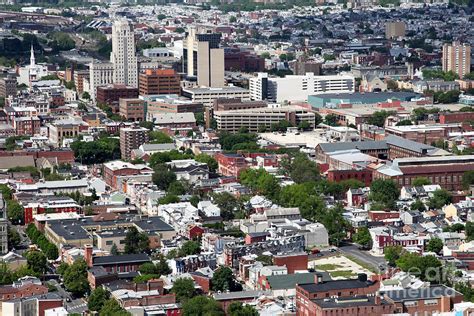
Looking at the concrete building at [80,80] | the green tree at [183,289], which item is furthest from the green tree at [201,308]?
the concrete building at [80,80]

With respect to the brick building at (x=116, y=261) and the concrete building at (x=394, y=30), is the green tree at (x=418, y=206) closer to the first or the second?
the brick building at (x=116, y=261)

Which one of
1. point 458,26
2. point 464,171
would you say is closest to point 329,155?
point 464,171

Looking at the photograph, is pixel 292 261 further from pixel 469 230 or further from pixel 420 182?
pixel 420 182

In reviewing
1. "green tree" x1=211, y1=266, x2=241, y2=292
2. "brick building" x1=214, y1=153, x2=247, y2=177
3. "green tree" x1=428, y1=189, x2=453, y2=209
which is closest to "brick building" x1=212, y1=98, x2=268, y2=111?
"brick building" x1=214, y1=153, x2=247, y2=177

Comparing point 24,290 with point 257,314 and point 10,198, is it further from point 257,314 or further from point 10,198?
point 10,198

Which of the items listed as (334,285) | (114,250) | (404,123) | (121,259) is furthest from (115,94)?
(334,285)

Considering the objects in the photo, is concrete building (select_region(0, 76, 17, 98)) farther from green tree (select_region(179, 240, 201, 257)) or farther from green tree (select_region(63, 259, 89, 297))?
green tree (select_region(63, 259, 89, 297))
